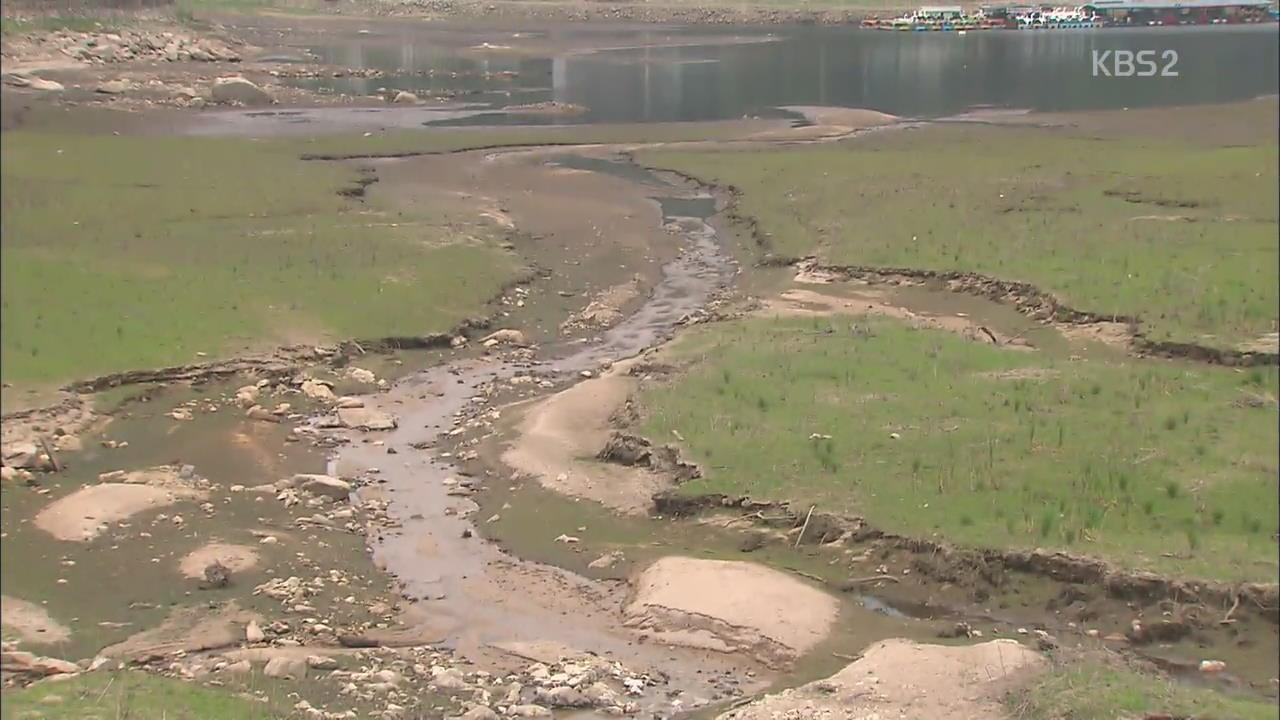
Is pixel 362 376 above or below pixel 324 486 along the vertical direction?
above

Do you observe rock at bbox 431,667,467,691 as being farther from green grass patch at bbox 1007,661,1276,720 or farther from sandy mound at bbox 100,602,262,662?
green grass patch at bbox 1007,661,1276,720

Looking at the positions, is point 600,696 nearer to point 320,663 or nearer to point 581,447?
point 320,663

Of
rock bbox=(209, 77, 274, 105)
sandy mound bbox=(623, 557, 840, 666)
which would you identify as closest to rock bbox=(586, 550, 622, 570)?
sandy mound bbox=(623, 557, 840, 666)

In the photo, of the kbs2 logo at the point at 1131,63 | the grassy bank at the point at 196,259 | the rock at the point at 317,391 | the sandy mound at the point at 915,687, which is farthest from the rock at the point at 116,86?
the sandy mound at the point at 915,687

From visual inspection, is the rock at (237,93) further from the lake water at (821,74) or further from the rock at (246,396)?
the rock at (246,396)

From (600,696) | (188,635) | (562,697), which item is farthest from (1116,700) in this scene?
(188,635)

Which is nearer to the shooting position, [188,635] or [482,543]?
[188,635]

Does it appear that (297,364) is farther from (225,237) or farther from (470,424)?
(225,237)

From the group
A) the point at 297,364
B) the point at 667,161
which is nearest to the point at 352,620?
the point at 297,364
